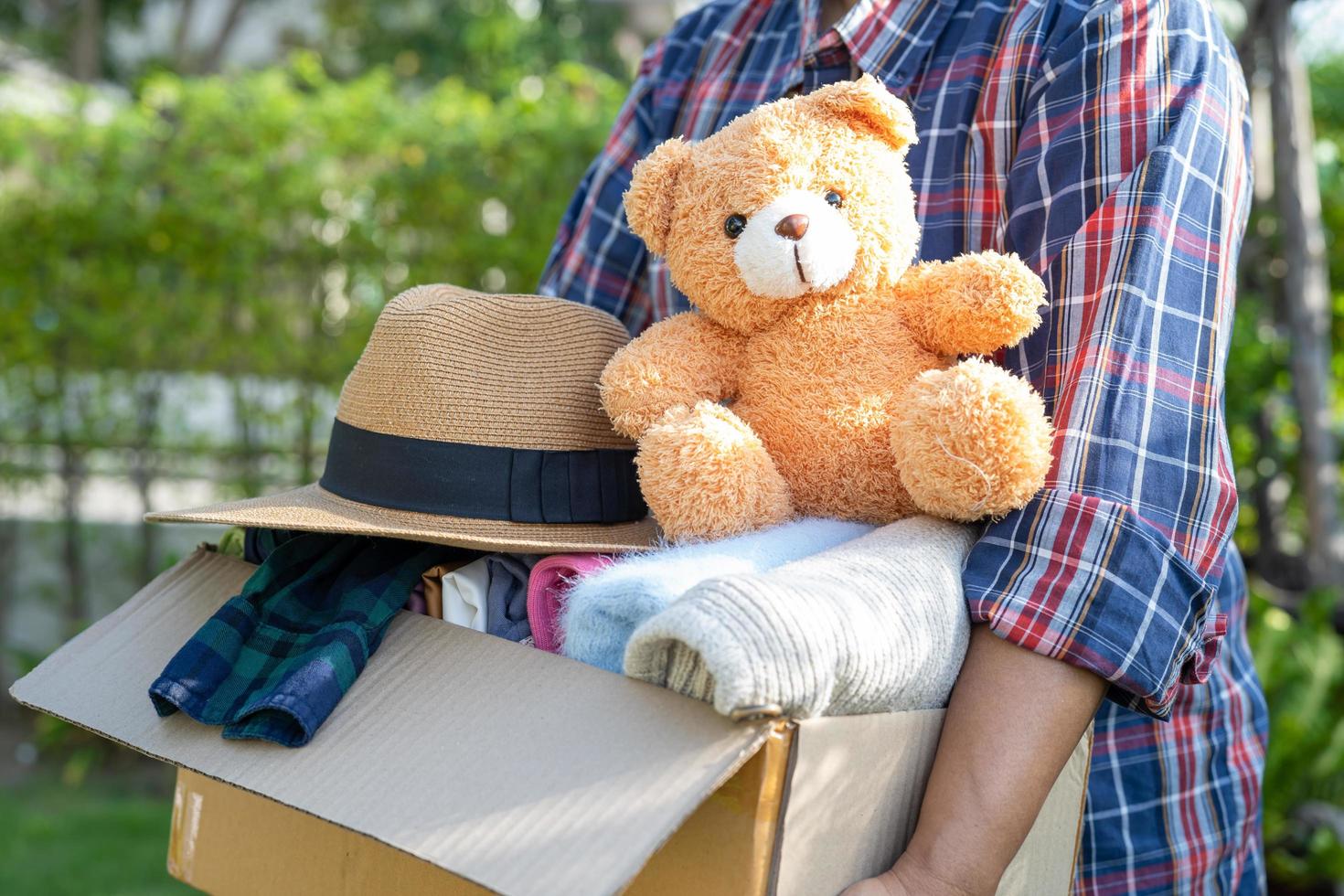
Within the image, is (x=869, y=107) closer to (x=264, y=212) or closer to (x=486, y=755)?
(x=486, y=755)

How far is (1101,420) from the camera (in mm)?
986

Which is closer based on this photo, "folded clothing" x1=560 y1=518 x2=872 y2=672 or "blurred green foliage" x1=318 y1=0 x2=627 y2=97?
"folded clothing" x1=560 y1=518 x2=872 y2=672

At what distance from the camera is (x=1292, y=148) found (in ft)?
10.4

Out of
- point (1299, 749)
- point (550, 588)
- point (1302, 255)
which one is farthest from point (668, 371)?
point (1302, 255)

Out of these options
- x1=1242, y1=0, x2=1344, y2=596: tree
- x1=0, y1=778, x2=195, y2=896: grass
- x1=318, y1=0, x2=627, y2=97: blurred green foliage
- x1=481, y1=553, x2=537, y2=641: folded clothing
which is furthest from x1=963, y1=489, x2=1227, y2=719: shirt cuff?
x1=318, y1=0, x2=627, y2=97: blurred green foliage

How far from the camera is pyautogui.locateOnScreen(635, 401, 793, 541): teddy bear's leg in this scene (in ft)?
3.21

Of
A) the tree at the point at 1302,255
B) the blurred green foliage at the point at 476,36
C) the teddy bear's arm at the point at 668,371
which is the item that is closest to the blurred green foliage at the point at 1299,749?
the tree at the point at 1302,255

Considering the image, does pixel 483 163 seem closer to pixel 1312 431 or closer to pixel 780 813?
pixel 1312 431

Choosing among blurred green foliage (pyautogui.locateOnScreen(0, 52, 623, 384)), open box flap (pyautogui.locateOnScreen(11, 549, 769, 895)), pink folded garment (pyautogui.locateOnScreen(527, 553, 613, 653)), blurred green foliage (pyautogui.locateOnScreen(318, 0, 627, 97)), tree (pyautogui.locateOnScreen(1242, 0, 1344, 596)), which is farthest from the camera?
blurred green foliage (pyautogui.locateOnScreen(318, 0, 627, 97))

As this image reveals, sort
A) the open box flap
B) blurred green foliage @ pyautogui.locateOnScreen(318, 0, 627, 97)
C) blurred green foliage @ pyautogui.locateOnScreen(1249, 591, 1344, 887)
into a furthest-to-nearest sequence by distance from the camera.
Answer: blurred green foliage @ pyautogui.locateOnScreen(318, 0, 627, 97)
blurred green foliage @ pyautogui.locateOnScreen(1249, 591, 1344, 887)
the open box flap

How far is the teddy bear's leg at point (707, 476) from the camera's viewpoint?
0.98m

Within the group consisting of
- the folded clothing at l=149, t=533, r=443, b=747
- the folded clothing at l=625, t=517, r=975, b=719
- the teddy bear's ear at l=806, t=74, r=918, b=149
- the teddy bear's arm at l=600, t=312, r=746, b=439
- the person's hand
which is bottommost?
the person's hand

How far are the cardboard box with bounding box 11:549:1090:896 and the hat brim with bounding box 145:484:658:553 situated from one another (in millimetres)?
83

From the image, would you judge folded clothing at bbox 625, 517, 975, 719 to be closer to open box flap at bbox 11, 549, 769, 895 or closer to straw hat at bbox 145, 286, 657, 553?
open box flap at bbox 11, 549, 769, 895
